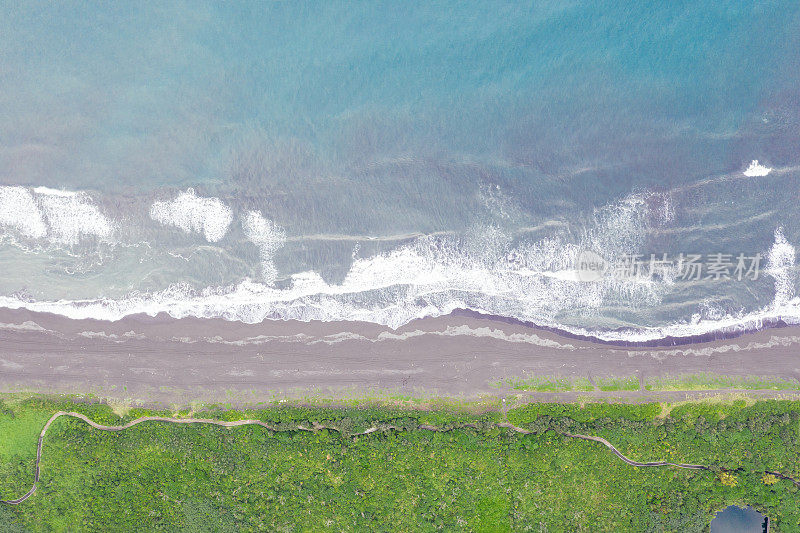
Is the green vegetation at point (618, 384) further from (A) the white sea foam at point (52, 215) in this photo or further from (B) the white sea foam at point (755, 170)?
(A) the white sea foam at point (52, 215)

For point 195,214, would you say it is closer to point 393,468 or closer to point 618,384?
point 393,468

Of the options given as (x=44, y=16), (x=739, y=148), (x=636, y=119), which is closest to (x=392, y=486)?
(x=636, y=119)

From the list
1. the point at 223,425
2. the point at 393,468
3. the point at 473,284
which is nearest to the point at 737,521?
the point at 393,468

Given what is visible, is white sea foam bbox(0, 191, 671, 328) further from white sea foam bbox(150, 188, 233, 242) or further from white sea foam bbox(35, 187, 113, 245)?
white sea foam bbox(35, 187, 113, 245)

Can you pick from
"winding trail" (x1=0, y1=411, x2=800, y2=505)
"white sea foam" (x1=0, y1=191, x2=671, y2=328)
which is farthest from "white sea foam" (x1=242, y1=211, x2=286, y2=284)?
"winding trail" (x1=0, y1=411, x2=800, y2=505)

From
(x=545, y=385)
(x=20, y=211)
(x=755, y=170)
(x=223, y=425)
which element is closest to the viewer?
(x=223, y=425)

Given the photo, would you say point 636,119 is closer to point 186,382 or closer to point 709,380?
point 709,380
